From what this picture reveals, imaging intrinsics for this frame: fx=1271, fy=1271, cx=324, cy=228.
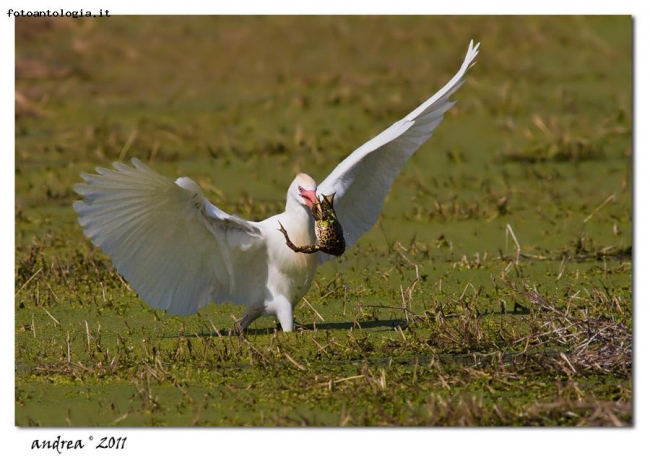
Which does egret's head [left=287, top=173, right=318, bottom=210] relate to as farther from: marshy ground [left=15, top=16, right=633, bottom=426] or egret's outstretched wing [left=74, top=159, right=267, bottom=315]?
marshy ground [left=15, top=16, right=633, bottom=426]

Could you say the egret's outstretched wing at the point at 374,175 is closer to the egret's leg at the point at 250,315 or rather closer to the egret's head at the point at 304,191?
the egret's head at the point at 304,191

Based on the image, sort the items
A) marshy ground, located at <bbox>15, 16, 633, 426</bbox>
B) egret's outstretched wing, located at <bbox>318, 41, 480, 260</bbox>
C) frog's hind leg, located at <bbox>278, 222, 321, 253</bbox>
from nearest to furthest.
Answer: marshy ground, located at <bbox>15, 16, 633, 426</bbox> < frog's hind leg, located at <bbox>278, 222, 321, 253</bbox> < egret's outstretched wing, located at <bbox>318, 41, 480, 260</bbox>

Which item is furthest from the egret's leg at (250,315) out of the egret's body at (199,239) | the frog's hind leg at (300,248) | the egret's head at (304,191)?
the egret's head at (304,191)

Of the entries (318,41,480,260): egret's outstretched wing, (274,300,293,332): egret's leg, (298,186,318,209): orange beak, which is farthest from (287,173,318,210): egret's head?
(274,300,293,332): egret's leg

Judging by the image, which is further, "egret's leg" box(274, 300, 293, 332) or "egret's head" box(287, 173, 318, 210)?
"egret's leg" box(274, 300, 293, 332)

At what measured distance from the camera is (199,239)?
5.49m

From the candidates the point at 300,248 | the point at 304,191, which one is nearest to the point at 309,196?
the point at 304,191

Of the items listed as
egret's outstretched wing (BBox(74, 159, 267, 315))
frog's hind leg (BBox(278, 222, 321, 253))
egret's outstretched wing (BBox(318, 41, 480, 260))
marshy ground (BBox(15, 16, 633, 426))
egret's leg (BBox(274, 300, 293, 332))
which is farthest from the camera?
egret's outstretched wing (BBox(318, 41, 480, 260))

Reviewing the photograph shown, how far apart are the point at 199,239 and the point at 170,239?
12 cm

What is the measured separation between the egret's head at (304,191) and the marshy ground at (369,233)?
60 centimetres

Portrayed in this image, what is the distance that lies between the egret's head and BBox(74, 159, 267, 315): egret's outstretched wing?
0.23 meters

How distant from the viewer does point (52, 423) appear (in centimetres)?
468

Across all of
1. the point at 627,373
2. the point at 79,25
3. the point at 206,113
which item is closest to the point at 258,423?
the point at 627,373

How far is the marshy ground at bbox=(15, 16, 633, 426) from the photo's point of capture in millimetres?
4859
